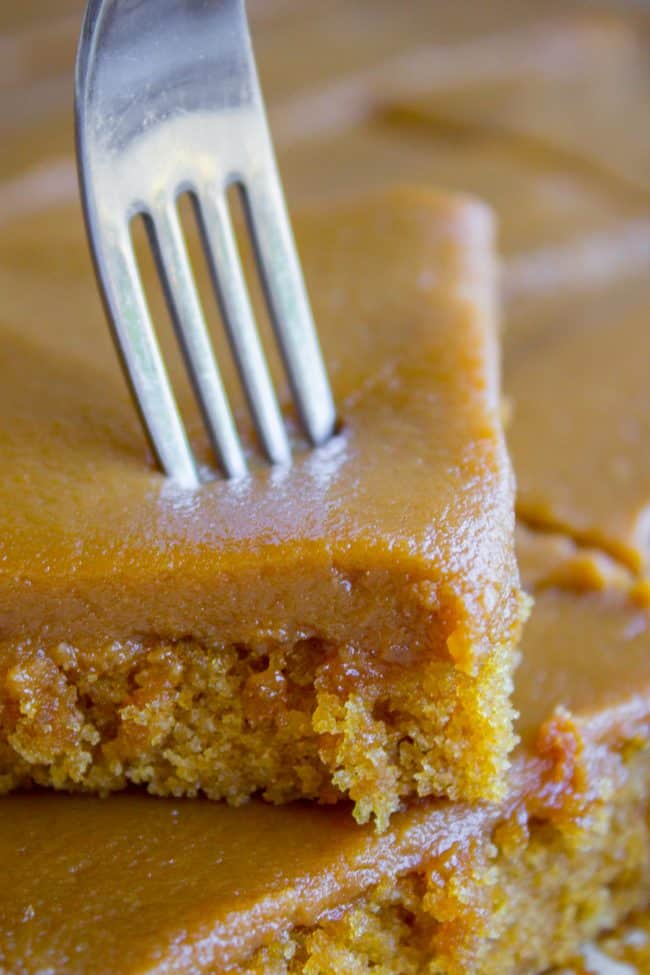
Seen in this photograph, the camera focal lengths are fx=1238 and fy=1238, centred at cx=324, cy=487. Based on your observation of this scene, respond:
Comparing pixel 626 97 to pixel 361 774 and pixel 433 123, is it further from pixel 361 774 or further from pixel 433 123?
pixel 361 774

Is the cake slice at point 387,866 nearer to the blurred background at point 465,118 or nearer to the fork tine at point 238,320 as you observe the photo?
the fork tine at point 238,320

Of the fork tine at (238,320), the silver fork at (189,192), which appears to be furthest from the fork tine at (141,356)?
the fork tine at (238,320)

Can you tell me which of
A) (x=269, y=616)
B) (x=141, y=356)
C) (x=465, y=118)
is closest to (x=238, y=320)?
(x=141, y=356)

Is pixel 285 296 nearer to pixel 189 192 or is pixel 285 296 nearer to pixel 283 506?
pixel 189 192

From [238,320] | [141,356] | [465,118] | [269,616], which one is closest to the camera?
[269,616]

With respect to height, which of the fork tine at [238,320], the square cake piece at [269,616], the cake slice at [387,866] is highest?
the fork tine at [238,320]

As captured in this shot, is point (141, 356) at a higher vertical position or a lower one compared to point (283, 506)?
higher
